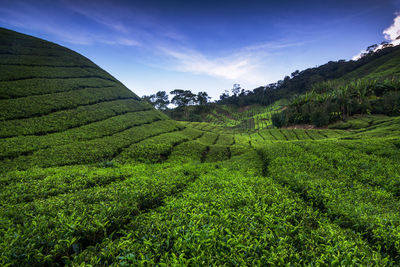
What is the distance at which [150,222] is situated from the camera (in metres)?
3.88

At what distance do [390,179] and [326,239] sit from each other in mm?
6664

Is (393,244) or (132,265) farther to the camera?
(393,244)

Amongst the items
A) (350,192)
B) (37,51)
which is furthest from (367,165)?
(37,51)

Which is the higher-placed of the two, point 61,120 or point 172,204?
point 61,120

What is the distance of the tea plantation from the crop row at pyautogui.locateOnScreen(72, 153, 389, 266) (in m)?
0.03

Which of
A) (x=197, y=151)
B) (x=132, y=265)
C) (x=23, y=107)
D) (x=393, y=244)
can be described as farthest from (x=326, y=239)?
(x=23, y=107)

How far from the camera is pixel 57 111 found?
1581 cm

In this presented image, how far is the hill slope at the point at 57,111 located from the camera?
11.1m

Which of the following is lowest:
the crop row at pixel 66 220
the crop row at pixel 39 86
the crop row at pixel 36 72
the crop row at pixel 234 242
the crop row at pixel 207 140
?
the crop row at pixel 207 140

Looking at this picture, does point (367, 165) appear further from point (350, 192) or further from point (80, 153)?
point (80, 153)

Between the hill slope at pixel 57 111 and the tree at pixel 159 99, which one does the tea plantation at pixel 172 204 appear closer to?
the hill slope at pixel 57 111

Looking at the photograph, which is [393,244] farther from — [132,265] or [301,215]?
[132,265]

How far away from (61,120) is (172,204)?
16973mm

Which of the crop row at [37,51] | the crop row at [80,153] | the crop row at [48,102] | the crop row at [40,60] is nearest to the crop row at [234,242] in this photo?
the crop row at [80,153]
